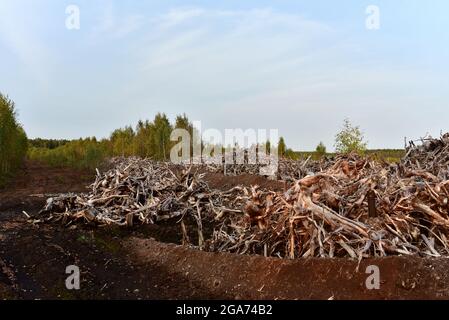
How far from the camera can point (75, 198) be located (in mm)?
11188

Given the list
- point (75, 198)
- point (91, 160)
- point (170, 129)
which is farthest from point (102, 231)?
point (91, 160)

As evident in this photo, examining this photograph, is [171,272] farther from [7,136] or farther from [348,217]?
[7,136]

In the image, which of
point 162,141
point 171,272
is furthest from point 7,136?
point 171,272

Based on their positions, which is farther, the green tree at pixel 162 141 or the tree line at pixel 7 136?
the green tree at pixel 162 141

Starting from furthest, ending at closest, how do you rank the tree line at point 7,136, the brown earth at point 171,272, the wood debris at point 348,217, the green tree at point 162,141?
1. the green tree at point 162,141
2. the tree line at point 7,136
3. the wood debris at point 348,217
4. the brown earth at point 171,272

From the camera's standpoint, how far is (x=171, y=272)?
7016 mm

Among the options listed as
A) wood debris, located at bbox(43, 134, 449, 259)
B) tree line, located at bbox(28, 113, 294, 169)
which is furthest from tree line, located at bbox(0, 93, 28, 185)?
wood debris, located at bbox(43, 134, 449, 259)

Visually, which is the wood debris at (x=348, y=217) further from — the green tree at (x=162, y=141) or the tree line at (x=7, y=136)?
the green tree at (x=162, y=141)

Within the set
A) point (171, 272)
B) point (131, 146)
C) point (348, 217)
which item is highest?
point (131, 146)

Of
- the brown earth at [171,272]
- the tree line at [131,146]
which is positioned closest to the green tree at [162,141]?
the tree line at [131,146]

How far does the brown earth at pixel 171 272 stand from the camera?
516 centimetres

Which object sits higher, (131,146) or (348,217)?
(131,146)

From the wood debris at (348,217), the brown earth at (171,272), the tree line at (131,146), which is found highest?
the tree line at (131,146)

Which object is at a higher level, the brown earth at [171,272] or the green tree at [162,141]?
the green tree at [162,141]
